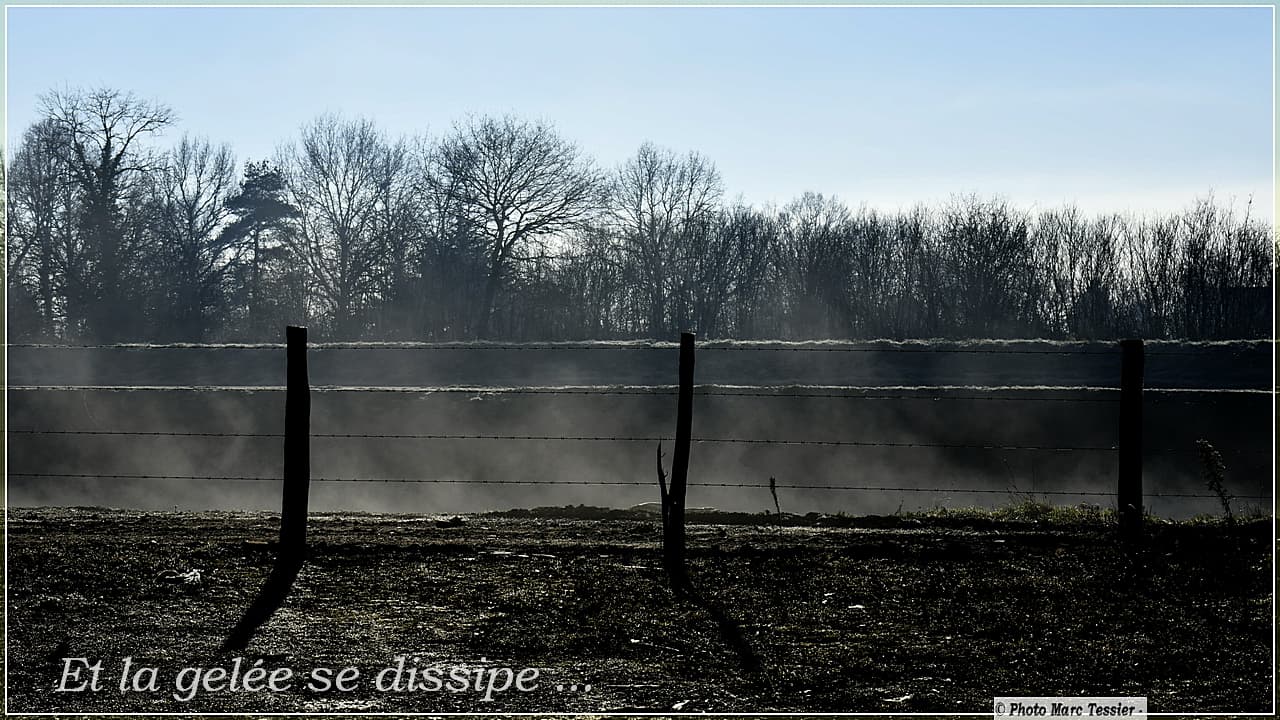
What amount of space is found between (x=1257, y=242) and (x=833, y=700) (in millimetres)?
34195

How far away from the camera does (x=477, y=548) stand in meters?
6.50

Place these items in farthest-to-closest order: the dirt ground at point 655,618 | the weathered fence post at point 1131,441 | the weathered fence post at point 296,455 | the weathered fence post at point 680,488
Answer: the weathered fence post at point 1131,441
the weathered fence post at point 296,455
the weathered fence post at point 680,488
the dirt ground at point 655,618

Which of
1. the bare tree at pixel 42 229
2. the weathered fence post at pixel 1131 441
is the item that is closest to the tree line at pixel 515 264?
the bare tree at pixel 42 229

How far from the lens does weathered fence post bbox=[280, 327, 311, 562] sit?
20.5 feet

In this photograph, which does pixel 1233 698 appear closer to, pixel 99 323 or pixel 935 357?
pixel 935 357

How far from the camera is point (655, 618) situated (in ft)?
16.9

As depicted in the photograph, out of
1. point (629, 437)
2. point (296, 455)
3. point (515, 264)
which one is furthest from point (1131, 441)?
point (515, 264)

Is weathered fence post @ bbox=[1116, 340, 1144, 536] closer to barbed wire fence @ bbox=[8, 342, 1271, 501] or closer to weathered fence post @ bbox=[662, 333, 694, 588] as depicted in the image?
barbed wire fence @ bbox=[8, 342, 1271, 501]

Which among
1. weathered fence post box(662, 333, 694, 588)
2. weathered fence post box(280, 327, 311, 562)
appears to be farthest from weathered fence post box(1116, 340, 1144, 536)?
weathered fence post box(280, 327, 311, 562)

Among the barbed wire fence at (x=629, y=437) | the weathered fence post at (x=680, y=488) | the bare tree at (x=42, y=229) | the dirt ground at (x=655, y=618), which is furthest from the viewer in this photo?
the bare tree at (x=42, y=229)

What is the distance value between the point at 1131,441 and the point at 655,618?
3.57m

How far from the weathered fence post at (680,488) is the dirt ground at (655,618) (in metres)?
0.13

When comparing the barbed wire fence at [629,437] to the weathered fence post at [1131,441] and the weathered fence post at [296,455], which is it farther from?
the weathered fence post at [1131,441]

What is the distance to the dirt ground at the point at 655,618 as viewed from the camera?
4.27 m
